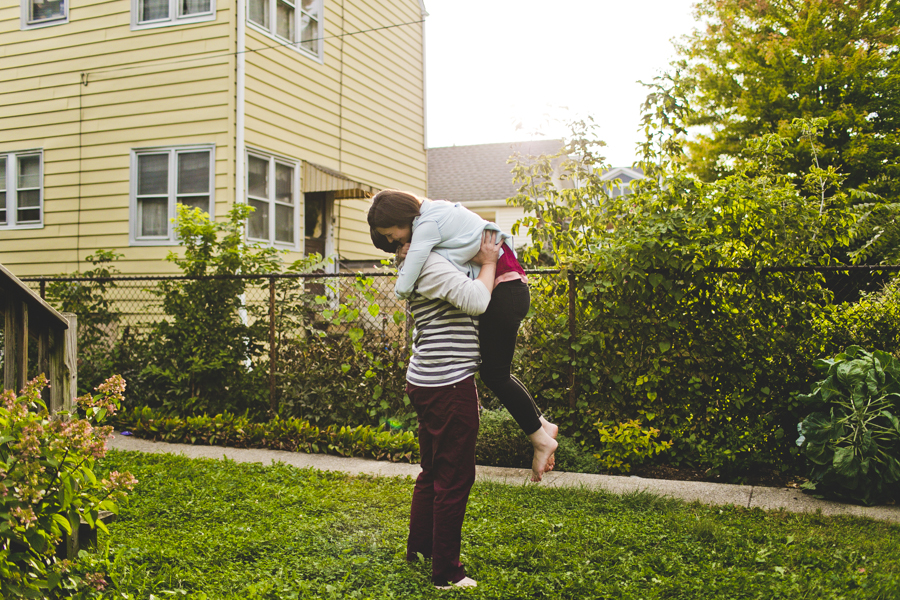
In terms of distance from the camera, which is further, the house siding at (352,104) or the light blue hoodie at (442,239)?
the house siding at (352,104)

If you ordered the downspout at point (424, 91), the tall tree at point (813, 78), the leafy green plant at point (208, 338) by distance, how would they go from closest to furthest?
the leafy green plant at point (208, 338), the tall tree at point (813, 78), the downspout at point (424, 91)

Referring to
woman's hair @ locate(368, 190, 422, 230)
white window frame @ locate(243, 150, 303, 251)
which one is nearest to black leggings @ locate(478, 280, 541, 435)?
woman's hair @ locate(368, 190, 422, 230)

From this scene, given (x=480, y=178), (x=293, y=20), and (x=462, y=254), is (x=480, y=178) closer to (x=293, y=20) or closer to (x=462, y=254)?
(x=293, y=20)

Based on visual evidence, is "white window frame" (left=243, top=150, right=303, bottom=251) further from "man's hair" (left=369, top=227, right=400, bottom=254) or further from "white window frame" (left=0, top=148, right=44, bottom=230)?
"man's hair" (left=369, top=227, right=400, bottom=254)

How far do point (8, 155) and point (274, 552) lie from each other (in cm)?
970

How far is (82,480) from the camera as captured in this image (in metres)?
2.15

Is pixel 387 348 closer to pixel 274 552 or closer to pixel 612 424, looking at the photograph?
pixel 612 424

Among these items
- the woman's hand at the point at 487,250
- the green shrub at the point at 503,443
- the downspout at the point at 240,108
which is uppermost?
the downspout at the point at 240,108

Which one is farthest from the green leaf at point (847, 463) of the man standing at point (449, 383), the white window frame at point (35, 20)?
the white window frame at point (35, 20)

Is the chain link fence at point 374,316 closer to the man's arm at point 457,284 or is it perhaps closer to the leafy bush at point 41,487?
the man's arm at point 457,284

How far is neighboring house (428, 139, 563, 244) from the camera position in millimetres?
18922

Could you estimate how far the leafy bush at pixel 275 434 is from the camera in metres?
5.11

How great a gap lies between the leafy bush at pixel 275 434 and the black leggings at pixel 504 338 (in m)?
2.34

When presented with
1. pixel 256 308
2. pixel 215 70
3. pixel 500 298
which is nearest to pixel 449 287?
pixel 500 298
